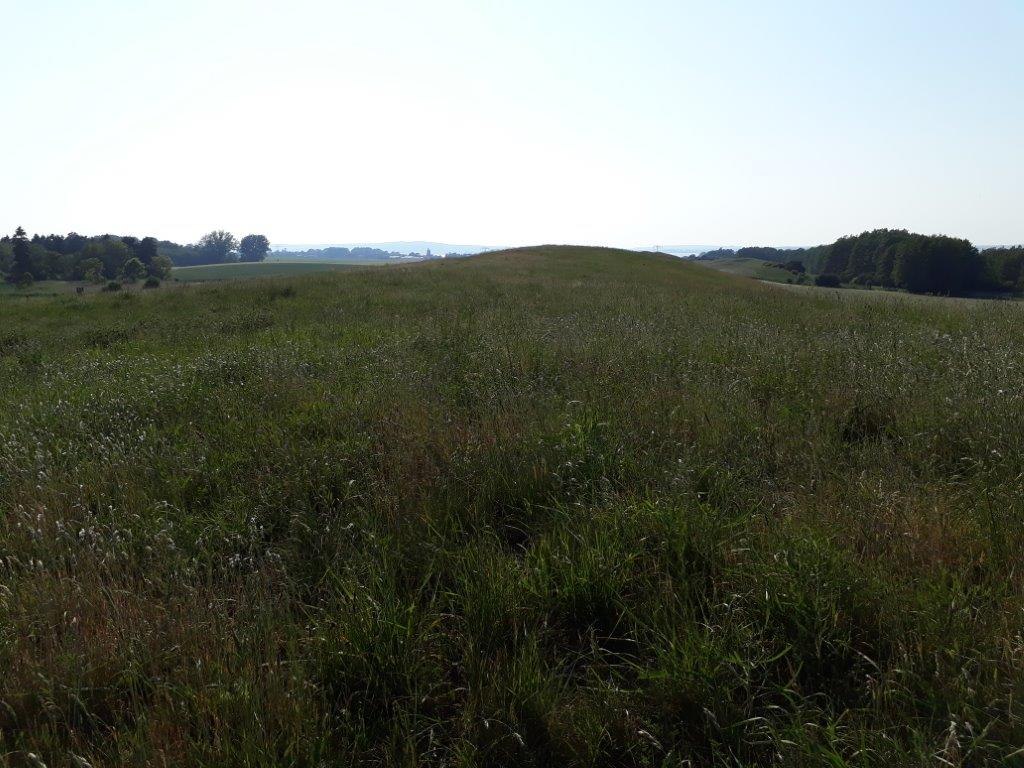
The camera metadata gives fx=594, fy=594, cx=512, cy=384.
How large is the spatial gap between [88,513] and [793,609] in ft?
12.4

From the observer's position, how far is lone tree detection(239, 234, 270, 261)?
18450 cm

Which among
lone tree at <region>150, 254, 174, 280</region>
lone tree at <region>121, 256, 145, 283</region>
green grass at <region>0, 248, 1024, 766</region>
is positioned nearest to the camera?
green grass at <region>0, 248, 1024, 766</region>

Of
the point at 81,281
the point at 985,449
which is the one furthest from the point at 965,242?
the point at 81,281

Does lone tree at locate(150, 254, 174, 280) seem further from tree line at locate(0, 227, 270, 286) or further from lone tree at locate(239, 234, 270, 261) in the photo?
lone tree at locate(239, 234, 270, 261)

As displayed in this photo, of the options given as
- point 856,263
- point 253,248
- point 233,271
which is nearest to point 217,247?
point 253,248

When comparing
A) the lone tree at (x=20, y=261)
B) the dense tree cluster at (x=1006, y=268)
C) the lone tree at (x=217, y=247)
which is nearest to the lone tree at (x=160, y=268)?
the lone tree at (x=20, y=261)

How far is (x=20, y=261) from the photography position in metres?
80.3

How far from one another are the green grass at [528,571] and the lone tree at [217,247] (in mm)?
181452

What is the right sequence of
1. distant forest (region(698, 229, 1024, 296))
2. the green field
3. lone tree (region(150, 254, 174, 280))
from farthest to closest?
the green field → lone tree (region(150, 254, 174, 280)) → distant forest (region(698, 229, 1024, 296))

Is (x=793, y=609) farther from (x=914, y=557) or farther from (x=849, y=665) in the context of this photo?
(x=914, y=557)

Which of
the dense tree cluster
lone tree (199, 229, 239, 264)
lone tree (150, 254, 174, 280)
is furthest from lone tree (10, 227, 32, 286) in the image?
the dense tree cluster

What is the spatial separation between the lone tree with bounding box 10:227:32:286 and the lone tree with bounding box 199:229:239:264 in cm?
8373

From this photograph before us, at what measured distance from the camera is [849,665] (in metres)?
2.20

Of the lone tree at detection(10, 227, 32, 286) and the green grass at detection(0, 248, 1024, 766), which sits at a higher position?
the lone tree at detection(10, 227, 32, 286)
